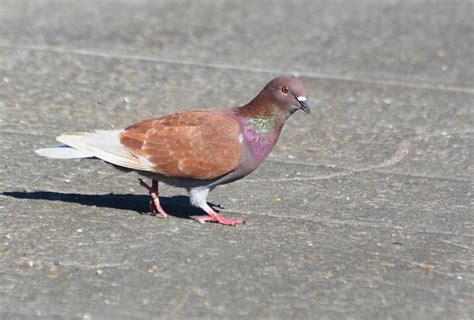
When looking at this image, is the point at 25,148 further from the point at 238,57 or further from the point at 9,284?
the point at 238,57

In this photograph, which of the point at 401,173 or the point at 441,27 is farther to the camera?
the point at 441,27

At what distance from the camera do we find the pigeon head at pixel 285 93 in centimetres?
596

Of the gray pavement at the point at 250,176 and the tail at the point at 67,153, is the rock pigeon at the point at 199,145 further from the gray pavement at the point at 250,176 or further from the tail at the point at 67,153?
the gray pavement at the point at 250,176

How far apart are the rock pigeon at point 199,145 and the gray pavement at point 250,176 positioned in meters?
0.29

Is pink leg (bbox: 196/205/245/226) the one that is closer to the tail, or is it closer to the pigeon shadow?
the pigeon shadow

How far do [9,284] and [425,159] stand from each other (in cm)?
375

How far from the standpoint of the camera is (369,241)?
574 cm

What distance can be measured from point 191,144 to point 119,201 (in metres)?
0.75

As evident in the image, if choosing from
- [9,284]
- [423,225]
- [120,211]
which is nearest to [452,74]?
[423,225]

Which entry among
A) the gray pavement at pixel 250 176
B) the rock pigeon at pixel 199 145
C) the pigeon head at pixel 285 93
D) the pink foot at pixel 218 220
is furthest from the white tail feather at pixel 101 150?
the pigeon head at pixel 285 93

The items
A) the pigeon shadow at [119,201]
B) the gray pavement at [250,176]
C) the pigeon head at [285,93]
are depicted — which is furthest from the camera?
the pigeon shadow at [119,201]

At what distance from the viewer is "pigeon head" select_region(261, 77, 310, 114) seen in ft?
19.6

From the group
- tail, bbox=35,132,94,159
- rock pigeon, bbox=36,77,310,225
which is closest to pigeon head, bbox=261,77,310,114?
rock pigeon, bbox=36,77,310,225

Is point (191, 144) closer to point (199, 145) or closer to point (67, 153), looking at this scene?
point (199, 145)
